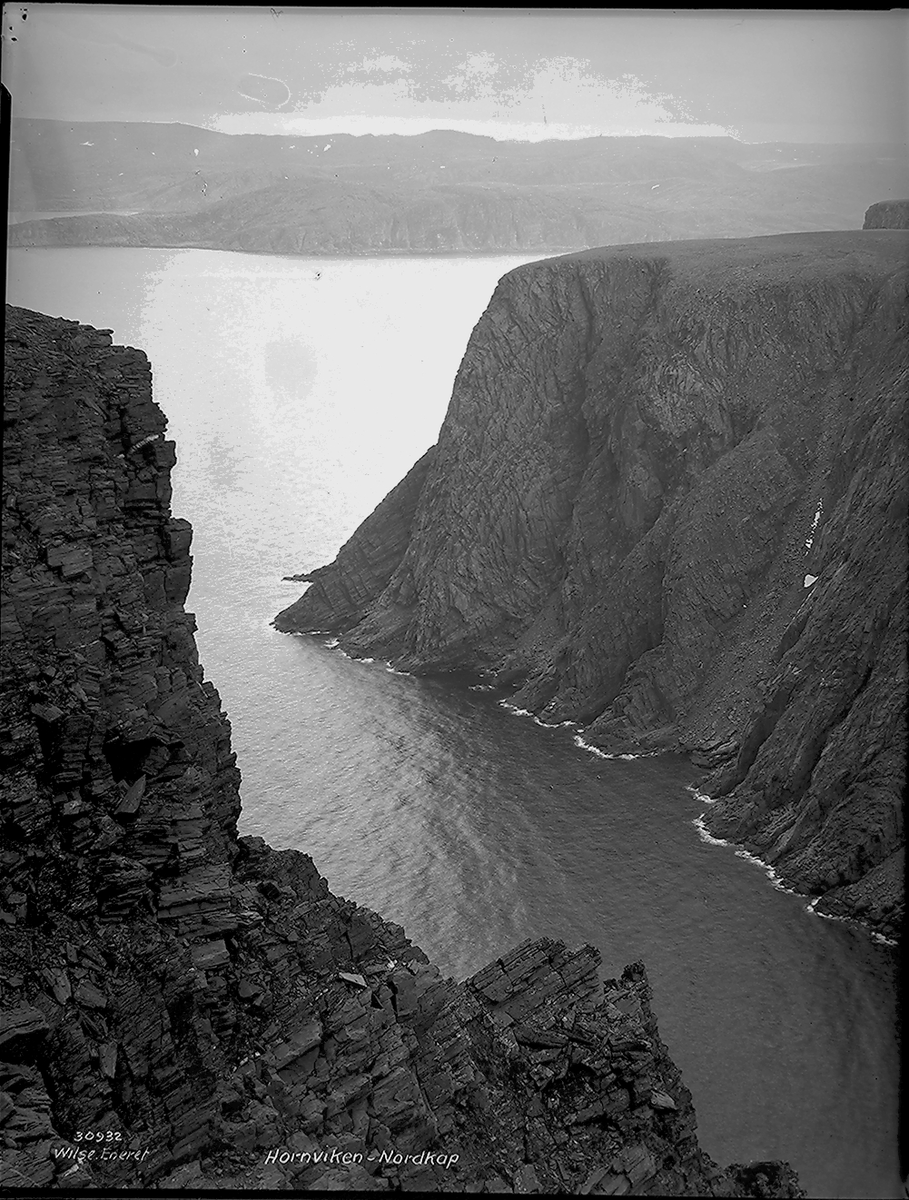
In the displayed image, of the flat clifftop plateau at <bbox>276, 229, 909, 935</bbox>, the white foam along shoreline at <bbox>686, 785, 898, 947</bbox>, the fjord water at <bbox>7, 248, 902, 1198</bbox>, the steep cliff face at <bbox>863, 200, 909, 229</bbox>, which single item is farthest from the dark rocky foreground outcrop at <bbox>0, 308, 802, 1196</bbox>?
→ the steep cliff face at <bbox>863, 200, 909, 229</bbox>

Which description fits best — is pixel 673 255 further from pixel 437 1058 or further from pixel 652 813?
pixel 437 1058

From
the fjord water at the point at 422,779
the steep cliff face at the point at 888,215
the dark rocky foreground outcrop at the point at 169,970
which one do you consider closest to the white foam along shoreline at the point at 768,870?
the fjord water at the point at 422,779

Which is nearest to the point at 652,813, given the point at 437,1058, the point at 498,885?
the point at 498,885

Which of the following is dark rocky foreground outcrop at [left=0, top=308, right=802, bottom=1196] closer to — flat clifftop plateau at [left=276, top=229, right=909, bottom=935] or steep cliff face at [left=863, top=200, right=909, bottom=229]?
flat clifftop plateau at [left=276, top=229, right=909, bottom=935]

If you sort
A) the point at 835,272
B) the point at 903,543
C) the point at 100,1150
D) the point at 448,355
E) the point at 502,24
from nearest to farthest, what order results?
1. the point at 100,1150
2. the point at 502,24
3. the point at 903,543
4. the point at 448,355
5. the point at 835,272

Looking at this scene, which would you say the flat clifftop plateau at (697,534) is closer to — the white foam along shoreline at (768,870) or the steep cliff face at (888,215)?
the white foam along shoreline at (768,870)

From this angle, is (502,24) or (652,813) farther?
(652,813)
